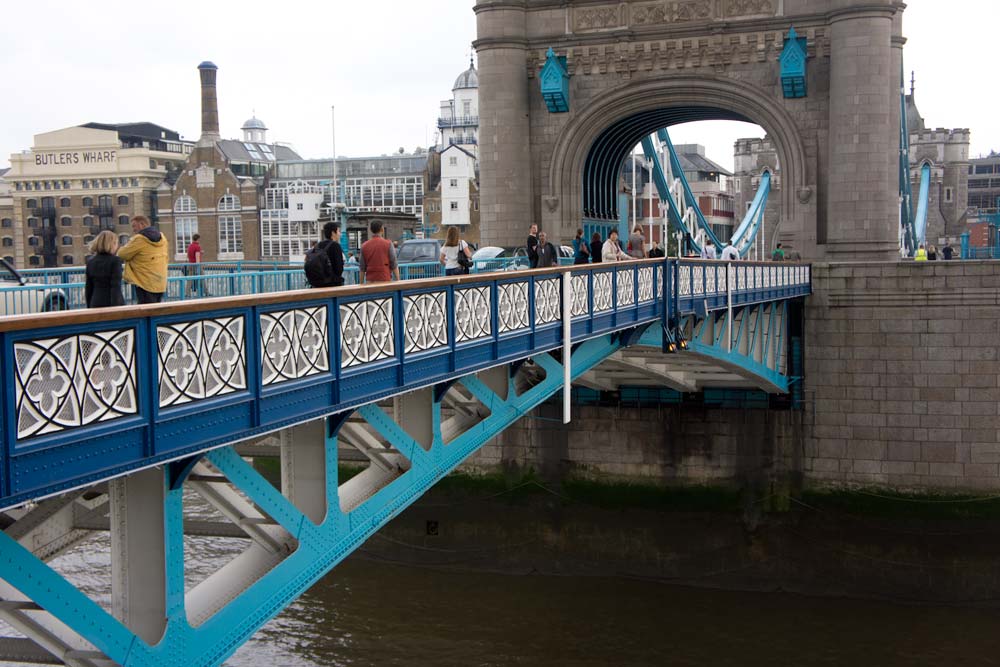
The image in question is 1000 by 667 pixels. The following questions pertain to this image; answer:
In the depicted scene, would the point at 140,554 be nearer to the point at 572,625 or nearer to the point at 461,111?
the point at 572,625

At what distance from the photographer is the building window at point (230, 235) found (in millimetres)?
81000

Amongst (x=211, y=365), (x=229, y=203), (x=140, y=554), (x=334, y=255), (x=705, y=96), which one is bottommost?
(x=140, y=554)

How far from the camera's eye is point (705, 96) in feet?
94.6

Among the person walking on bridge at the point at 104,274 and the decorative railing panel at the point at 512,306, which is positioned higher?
the person walking on bridge at the point at 104,274

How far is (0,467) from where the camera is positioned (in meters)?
5.49

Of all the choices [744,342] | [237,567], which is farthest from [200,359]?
[744,342]

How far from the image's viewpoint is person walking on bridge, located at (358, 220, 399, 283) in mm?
11570

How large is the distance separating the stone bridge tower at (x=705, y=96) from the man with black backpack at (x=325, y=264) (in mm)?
19169

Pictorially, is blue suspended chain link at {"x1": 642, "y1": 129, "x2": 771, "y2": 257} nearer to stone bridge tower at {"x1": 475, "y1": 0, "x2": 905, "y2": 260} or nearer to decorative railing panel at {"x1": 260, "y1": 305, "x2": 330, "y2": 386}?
stone bridge tower at {"x1": 475, "y1": 0, "x2": 905, "y2": 260}

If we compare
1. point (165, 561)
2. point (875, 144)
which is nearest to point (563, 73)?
point (875, 144)

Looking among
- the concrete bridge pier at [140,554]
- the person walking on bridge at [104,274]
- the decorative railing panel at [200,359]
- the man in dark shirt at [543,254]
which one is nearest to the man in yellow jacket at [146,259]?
the person walking on bridge at [104,274]

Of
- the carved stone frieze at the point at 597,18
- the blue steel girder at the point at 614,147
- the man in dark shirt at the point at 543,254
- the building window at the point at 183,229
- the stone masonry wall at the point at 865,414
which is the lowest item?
the stone masonry wall at the point at 865,414

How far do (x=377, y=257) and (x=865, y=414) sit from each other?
1559 centimetres

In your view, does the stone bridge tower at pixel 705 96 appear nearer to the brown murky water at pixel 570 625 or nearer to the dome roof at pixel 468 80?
the brown murky water at pixel 570 625
